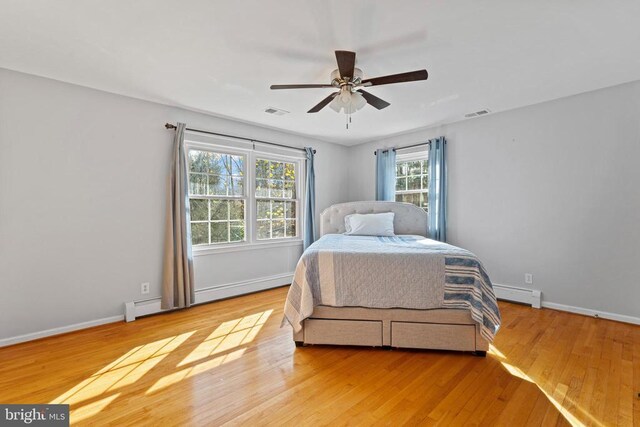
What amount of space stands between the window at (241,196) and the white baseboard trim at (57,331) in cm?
116

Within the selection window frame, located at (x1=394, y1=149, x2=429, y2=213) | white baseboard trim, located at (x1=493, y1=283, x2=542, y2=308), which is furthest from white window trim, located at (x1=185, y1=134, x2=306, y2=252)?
white baseboard trim, located at (x1=493, y1=283, x2=542, y2=308)

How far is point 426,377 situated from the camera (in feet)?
6.45

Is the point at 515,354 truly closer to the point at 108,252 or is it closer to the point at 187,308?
the point at 187,308

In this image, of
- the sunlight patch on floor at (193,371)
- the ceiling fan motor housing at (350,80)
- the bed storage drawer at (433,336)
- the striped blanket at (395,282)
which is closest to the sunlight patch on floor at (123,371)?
the sunlight patch on floor at (193,371)

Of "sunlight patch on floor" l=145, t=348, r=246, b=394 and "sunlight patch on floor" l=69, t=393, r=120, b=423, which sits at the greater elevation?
"sunlight patch on floor" l=69, t=393, r=120, b=423

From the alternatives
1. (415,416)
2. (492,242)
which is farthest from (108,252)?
(492,242)

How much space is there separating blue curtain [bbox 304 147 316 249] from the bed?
2212mm

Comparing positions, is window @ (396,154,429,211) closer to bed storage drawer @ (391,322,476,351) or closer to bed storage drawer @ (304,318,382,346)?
bed storage drawer @ (391,322,476,351)

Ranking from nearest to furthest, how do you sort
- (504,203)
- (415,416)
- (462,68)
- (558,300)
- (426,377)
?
(415,416) → (426,377) → (462,68) → (558,300) → (504,203)

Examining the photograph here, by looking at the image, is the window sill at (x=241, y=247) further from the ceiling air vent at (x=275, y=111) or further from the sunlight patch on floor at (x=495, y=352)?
the sunlight patch on floor at (x=495, y=352)

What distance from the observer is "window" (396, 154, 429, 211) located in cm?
449

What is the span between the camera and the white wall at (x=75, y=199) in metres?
2.50

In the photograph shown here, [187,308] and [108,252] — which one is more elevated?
[108,252]

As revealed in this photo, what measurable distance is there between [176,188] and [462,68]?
327 cm
